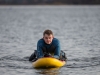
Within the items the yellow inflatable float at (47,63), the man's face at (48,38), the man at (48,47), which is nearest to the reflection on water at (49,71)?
the yellow inflatable float at (47,63)

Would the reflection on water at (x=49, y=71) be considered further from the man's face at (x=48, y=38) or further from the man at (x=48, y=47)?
the man's face at (x=48, y=38)

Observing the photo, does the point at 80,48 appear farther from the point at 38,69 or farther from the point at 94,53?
the point at 38,69

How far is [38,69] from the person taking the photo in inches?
748

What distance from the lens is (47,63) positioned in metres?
18.7

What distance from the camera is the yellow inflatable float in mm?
18481

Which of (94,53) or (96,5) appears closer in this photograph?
(94,53)

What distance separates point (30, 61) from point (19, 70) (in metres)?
2.51

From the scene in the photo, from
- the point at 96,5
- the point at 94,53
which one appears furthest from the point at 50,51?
the point at 96,5

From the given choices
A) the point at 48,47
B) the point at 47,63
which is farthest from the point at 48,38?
the point at 47,63

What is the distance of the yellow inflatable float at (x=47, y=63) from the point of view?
18.5 m

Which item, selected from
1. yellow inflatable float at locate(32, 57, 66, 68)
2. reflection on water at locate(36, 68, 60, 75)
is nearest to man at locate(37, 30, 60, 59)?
yellow inflatable float at locate(32, 57, 66, 68)

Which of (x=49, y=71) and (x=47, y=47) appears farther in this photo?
(x=47, y=47)

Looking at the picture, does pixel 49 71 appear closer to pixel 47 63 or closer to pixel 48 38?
pixel 47 63

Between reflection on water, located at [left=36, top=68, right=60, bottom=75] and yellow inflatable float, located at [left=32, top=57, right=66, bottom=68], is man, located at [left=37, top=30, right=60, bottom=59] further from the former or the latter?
reflection on water, located at [left=36, top=68, right=60, bottom=75]
